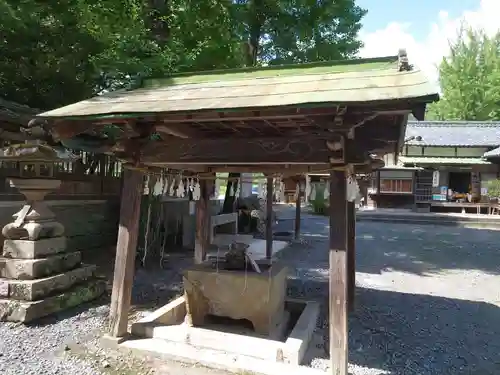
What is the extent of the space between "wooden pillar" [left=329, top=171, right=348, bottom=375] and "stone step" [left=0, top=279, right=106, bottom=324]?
4.15 meters

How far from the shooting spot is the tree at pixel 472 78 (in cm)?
3102

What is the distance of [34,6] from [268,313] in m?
7.01

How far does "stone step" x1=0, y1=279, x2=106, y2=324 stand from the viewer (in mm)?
5188

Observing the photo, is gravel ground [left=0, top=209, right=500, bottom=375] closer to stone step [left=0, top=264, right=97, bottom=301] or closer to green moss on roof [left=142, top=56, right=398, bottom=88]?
stone step [left=0, top=264, right=97, bottom=301]

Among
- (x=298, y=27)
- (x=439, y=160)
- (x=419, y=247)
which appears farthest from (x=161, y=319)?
(x=439, y=160)

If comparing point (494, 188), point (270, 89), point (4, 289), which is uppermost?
point (270, 89)

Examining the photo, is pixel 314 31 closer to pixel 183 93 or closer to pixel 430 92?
pixel 183 93

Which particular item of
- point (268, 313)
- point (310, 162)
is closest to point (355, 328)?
point (268, 313)

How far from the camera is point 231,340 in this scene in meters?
4.45

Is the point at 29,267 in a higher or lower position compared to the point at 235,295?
higher

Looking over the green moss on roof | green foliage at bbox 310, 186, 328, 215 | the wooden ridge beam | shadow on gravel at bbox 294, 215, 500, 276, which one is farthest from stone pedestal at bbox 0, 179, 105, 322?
green foliage at bbox 310, 186, 328, 215

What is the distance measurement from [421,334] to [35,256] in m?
5.80

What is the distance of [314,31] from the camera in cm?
1138

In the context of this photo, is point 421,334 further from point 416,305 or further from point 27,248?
point 27,248
